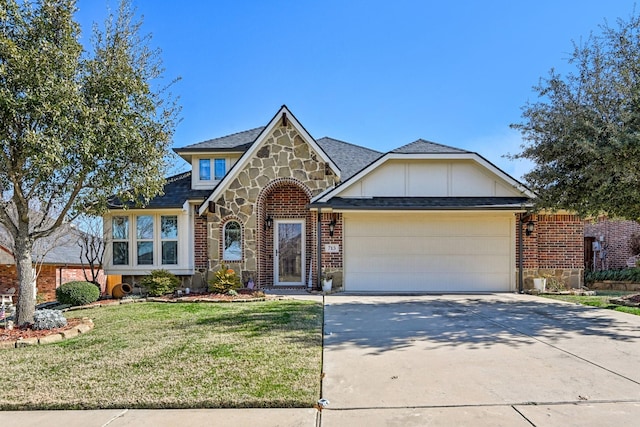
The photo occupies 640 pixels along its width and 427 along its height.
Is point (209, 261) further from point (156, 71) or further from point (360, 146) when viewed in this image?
point (360, 146)

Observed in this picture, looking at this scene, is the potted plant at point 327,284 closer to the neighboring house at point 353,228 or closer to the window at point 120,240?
the neighboring house at point 353,228

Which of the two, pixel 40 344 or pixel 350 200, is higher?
pixel 350 200

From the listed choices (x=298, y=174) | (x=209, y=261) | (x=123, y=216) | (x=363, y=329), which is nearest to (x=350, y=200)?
(x=298, y=174)

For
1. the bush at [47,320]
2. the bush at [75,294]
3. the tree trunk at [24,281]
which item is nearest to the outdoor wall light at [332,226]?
the bush at [75,294]

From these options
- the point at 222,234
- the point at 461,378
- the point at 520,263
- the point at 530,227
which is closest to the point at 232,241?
the point at 222,234

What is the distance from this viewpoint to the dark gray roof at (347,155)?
15460 mm

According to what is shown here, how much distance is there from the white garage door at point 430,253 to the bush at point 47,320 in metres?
7.89

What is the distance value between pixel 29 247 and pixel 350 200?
8397 mm

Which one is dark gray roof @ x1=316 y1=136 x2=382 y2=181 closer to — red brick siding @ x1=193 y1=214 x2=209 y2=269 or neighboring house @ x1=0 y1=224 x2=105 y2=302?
red brick siding @ x1=193 y1=214 x2=209 y2=269

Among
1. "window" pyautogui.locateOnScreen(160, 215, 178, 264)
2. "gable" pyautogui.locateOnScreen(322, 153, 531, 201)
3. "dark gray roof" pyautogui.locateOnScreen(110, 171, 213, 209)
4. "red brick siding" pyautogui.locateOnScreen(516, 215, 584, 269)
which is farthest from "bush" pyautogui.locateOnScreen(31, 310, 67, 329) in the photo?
"red brick siding" pyautogui.locateOnScreen(516, 215, 584, 269)

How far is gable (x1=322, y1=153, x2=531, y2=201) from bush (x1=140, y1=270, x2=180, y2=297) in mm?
6185

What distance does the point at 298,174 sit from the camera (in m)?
13.7

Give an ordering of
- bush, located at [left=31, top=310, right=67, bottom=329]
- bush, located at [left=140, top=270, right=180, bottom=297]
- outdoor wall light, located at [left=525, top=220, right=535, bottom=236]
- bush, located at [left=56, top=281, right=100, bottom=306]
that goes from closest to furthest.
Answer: bush, located at [left=31, top=310, right=67, bottom=329] < bush, located at [left=56, top=281, right=100, bottom=306] < bush, located at [left=140, top=270, right=180, bottom=297] < outdoor wall light, located at [left=525, top=220, right=535, bottom=236]

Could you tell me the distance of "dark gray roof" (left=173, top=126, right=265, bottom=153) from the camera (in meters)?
14.6
